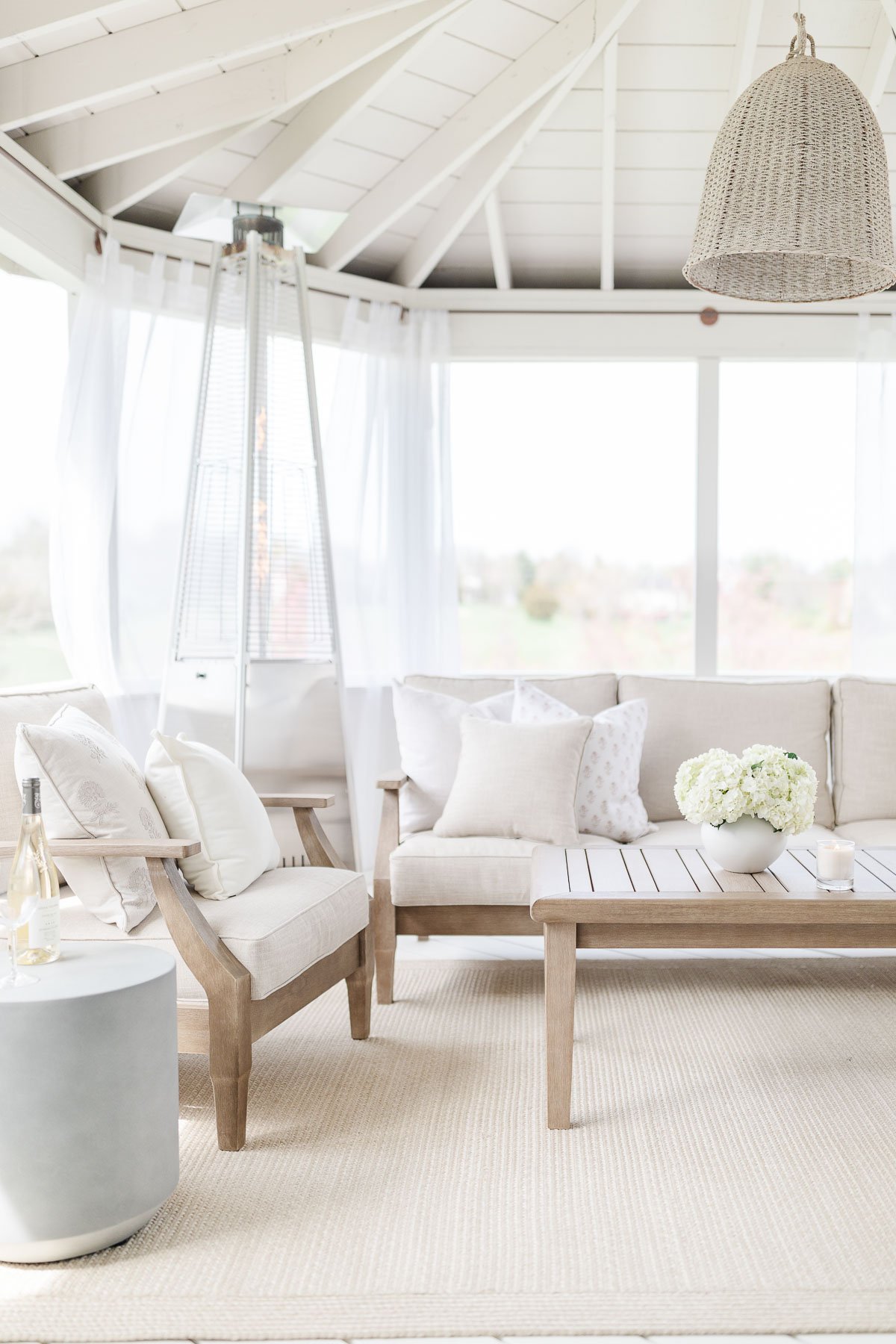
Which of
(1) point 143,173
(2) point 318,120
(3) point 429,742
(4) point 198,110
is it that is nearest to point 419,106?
(2) point 318,120

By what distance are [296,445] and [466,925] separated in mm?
2046

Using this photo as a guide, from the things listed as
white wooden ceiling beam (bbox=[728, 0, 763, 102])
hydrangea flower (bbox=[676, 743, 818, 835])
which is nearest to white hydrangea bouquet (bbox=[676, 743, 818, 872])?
hydrangea flower (bbox=[676, 743, 818, 835])

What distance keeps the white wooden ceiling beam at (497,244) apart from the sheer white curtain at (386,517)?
1.03 feet

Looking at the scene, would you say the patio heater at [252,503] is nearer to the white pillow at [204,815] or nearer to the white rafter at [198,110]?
the white rafter at [198,110]

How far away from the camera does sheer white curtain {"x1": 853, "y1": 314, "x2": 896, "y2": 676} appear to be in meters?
5.04

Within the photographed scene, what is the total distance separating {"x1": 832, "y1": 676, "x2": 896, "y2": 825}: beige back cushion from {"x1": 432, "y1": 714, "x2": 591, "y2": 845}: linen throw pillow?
981mm

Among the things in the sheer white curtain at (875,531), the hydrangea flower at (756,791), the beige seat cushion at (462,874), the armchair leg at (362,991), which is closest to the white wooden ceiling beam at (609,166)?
the sheer white curtain at (875,531)

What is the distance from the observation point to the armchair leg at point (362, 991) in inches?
120

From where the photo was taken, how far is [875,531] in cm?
504

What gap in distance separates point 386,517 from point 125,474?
124 centimetres

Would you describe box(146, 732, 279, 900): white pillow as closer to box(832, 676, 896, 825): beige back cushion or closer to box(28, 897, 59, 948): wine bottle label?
box(28, 897, 59, 948): wine bottle label

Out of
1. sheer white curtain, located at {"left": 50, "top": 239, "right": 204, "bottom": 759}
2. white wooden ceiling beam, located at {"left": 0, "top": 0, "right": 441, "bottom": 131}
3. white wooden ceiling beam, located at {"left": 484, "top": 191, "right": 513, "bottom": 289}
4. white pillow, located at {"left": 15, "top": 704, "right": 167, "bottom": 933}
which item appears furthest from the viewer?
white wooden ceiling beam, located at {"left": 484, "top": 191, "right": 513, "bottom": 289}

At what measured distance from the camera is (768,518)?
575 centimetres

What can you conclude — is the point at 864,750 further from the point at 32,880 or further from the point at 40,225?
the point at 40,225
